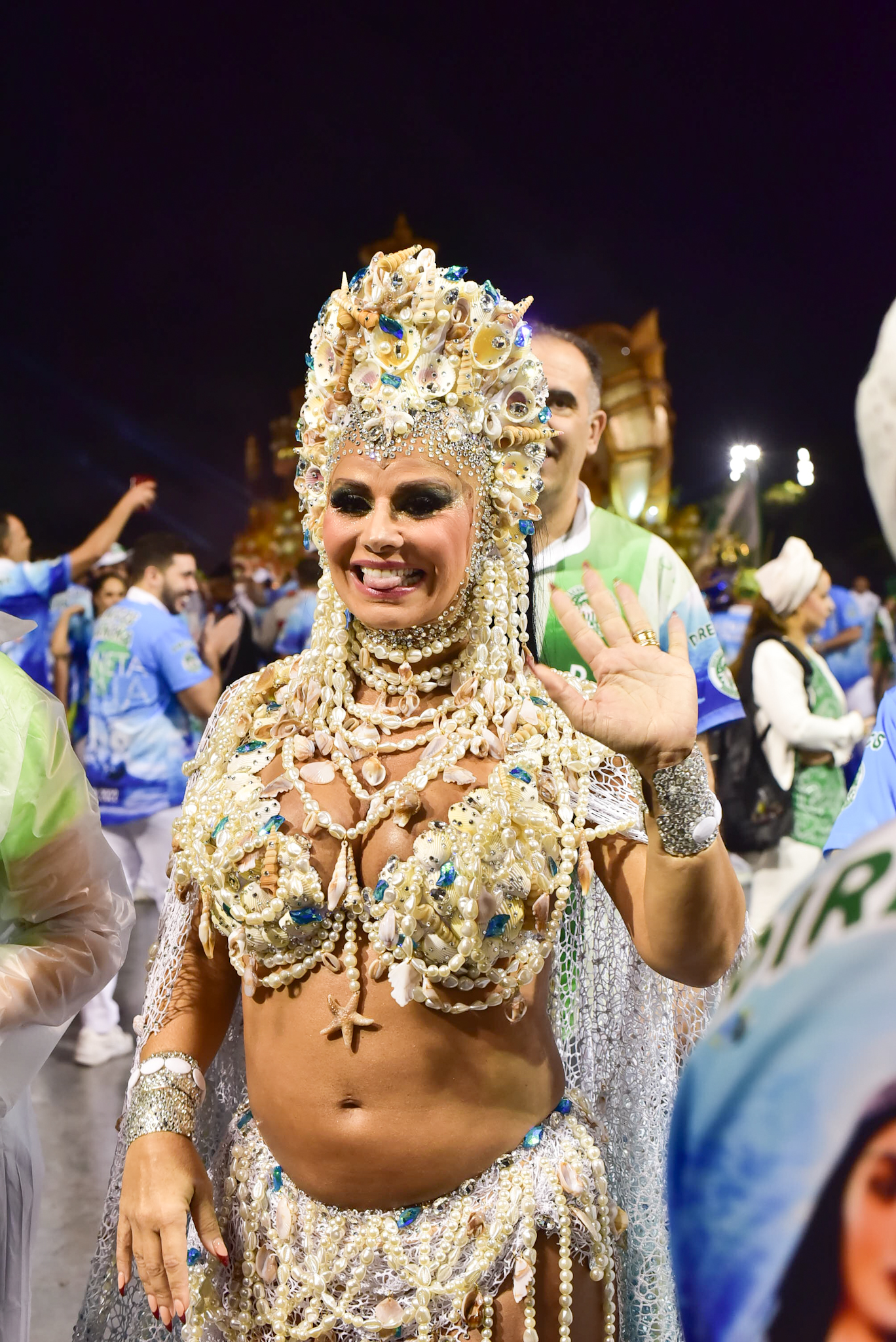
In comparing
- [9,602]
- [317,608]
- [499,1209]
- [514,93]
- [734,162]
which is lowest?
[499,1209]

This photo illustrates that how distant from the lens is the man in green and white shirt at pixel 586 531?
2.23 meters

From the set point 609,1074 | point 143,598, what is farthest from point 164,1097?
point 143,598

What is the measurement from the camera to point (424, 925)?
1.31 m

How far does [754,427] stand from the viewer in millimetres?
4191

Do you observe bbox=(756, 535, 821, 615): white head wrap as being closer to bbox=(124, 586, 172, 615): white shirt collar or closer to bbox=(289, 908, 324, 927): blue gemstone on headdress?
bbox=(124, 586, 172, 615): white shirt collar

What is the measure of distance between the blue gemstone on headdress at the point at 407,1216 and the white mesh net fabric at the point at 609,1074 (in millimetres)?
325

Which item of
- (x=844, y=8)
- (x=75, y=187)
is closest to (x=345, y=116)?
(x=75, y=187)

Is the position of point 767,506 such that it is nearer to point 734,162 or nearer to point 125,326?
point 734,162

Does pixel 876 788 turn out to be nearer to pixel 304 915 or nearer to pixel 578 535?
pixel 304 915

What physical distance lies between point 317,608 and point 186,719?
273 cm

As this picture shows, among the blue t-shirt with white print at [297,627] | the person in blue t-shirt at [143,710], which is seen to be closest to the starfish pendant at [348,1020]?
the person in blue t-shirt at [143,710]

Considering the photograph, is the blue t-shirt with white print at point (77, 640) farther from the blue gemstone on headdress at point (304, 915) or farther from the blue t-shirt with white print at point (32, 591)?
the blue gemstone on headdress at point (304, 915)

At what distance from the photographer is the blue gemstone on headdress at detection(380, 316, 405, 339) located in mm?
1478

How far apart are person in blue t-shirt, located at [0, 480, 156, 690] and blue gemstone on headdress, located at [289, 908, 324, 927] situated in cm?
285
